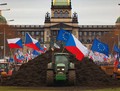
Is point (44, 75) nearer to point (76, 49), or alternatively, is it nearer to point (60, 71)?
point (76, 49)

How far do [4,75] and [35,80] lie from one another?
533cm

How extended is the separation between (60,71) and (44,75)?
12.3 feet

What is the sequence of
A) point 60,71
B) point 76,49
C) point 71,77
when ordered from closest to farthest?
1. point 60,71
2. point 71,77
3. point 76,49

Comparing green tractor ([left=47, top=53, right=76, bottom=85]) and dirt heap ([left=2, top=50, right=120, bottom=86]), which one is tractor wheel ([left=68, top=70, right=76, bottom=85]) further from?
dirt heap ([left=2, top=50, right=120, bottom=86])

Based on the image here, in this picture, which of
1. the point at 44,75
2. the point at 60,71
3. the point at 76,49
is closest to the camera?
the point at 60,71

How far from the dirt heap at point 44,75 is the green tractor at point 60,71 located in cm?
167

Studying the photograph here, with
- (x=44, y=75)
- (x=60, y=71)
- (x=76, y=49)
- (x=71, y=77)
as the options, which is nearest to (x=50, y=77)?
(x=60, y=71)

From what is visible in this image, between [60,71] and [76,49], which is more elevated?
[76,49]

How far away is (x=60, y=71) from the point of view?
141ft

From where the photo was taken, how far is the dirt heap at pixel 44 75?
149ft

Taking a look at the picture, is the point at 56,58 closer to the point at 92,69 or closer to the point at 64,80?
the point at 64,80

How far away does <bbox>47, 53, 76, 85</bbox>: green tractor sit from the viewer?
43031mm

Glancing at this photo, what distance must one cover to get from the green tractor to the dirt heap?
5.50 feet

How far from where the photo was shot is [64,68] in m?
43.1
